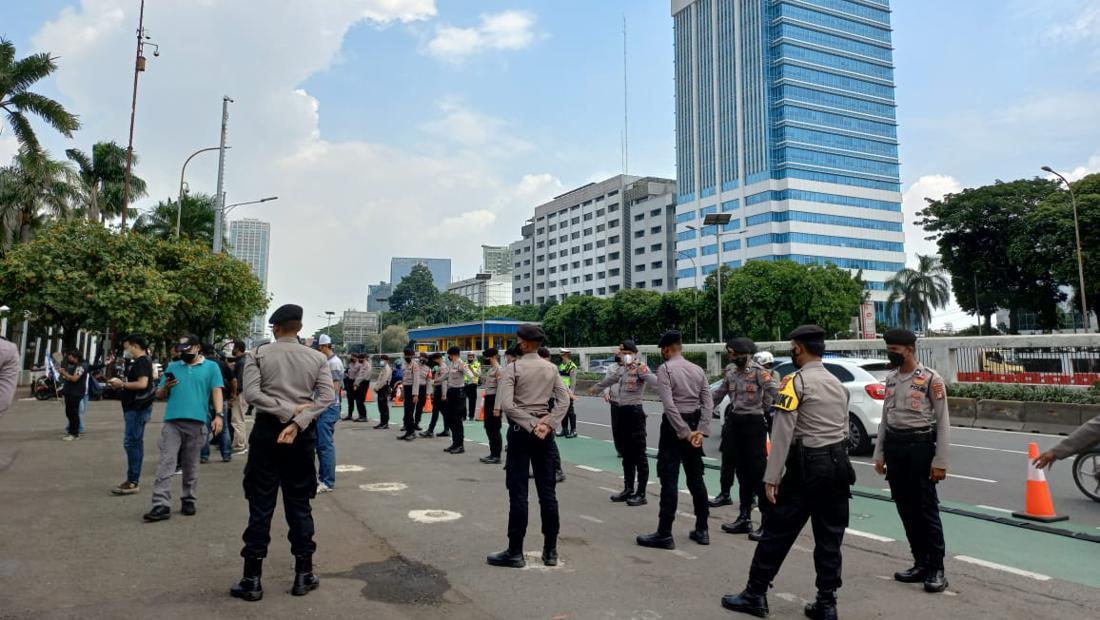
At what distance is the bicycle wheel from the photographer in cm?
793

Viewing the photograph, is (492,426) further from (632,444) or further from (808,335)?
(808,335)

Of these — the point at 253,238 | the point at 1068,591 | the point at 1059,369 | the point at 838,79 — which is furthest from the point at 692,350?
the point at 253,238

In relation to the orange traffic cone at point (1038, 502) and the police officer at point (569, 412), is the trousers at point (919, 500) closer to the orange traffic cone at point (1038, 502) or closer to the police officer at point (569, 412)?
the orange traffic cone at point (1038, 502)

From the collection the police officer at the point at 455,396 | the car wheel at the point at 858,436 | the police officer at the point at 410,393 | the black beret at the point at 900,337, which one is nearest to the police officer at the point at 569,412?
the police officer at the point at 455,396

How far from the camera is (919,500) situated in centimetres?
502

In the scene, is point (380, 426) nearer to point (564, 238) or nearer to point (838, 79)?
point (838, 79)

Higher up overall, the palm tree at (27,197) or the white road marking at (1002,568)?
the palm tree at (27,197)

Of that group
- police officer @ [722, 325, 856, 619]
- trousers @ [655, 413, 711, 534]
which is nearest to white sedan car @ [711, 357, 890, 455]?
trousers @ [655, 413, 711, 534]

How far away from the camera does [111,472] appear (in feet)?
31.6

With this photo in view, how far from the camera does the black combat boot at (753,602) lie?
4340mm

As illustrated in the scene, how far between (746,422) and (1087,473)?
4423 millimetres

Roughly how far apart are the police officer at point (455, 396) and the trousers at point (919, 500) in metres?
8.33

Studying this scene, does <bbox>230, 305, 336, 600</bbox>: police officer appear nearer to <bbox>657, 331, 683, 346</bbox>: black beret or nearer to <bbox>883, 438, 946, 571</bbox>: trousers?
<bbox>657, 331, 683, 346</bbox>: black beret

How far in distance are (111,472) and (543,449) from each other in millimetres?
7333
